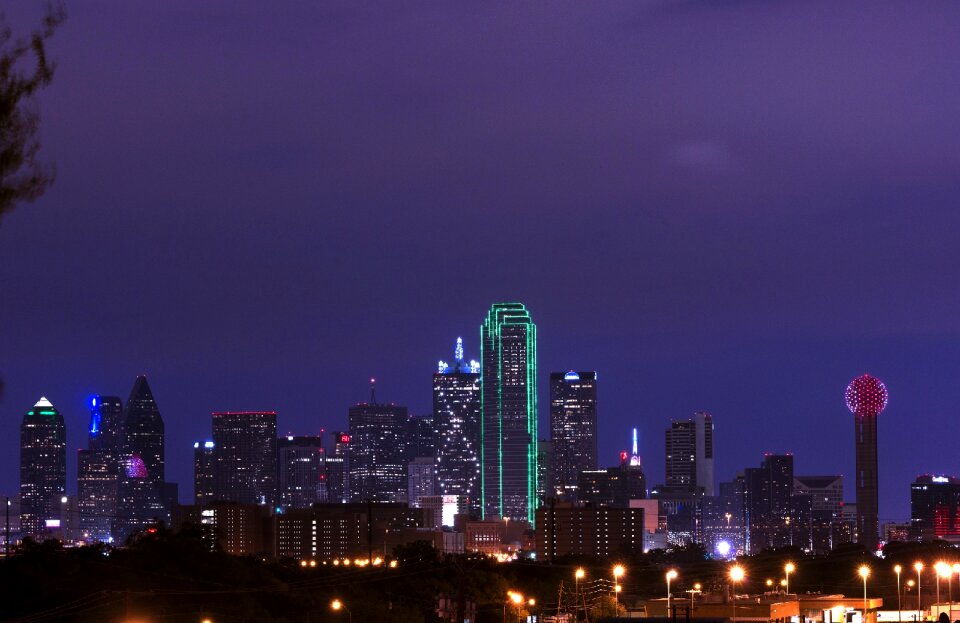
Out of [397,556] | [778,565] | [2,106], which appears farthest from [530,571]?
[2,106]

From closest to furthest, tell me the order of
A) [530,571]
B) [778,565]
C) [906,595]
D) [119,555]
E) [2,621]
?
[2,621] < [119,555] < [906,595] < [530,571] < [778,565]

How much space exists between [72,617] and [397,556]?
5928 centimetres

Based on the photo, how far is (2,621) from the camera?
60.3 m

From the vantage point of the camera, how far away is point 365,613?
71688mm

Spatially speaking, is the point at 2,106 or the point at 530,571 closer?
the point at 2,106

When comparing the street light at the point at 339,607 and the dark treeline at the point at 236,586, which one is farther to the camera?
the street light at the point at 339,607

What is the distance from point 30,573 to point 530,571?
52.4 m

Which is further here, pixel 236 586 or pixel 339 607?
pixel 236 586

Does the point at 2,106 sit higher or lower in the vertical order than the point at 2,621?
higher

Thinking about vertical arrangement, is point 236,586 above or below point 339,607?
above

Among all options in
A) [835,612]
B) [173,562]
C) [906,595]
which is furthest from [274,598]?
[906,595]

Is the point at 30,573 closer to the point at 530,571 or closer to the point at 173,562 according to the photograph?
the point at 173,562

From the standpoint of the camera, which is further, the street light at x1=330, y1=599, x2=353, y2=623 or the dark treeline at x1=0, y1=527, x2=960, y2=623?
the street light at x1=330, y1=599, x2=353, y2=623

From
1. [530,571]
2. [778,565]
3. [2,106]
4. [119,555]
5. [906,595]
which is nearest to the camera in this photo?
[2,106]
